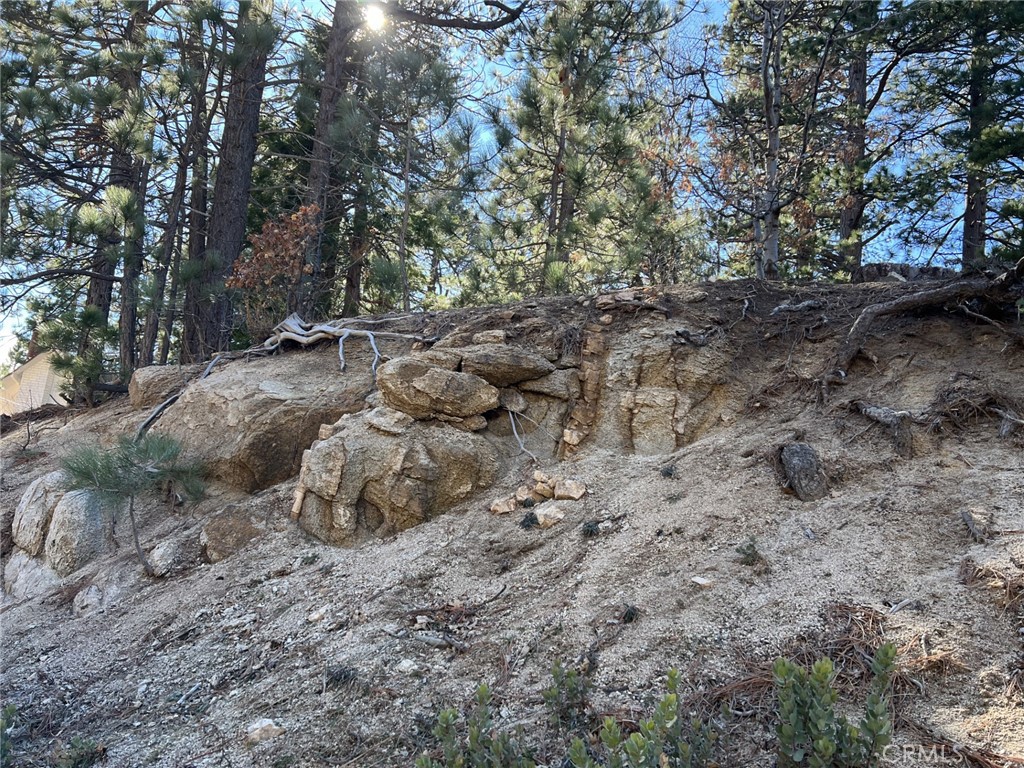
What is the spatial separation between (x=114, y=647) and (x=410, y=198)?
6.64 meters

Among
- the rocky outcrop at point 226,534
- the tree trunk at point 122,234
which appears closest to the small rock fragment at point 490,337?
the rocky outcrop at point 226,534

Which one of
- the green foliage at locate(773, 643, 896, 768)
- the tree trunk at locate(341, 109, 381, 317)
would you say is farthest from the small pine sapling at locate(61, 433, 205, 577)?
the tree trunk at locate(341, 109, 381, 317)

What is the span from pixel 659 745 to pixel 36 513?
515 centimetres

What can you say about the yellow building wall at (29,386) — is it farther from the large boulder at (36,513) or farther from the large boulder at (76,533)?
the large boulder at (76,533)

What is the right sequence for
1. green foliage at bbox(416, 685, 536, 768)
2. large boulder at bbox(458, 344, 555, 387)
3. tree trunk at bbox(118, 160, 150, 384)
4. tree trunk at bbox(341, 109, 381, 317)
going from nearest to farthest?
green foliage at bbox(416, 685, 536, 768), large boulder at bbox(458, 344, 555, 387), tree trunk at bbox(118, 160, 150, 384), tree trunk at bbox(341, 109, 381, 317)

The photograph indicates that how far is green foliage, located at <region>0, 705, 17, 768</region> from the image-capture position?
2.75m

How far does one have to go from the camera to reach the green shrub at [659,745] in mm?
1832

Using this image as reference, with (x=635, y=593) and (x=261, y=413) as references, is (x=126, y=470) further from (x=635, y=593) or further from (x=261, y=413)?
(x=635, y=593)

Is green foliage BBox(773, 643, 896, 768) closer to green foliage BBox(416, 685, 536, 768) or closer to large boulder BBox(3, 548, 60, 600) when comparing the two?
green foliage BBox(416, 685, 536, 768)

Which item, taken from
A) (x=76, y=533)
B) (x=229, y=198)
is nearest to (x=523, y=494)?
(x=76, y=533)

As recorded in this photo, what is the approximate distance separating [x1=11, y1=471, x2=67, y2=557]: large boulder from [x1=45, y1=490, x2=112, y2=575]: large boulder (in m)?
0.12

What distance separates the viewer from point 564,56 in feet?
28.6

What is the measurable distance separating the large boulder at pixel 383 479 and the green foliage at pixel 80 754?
166cm

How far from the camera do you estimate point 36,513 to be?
201 inches
